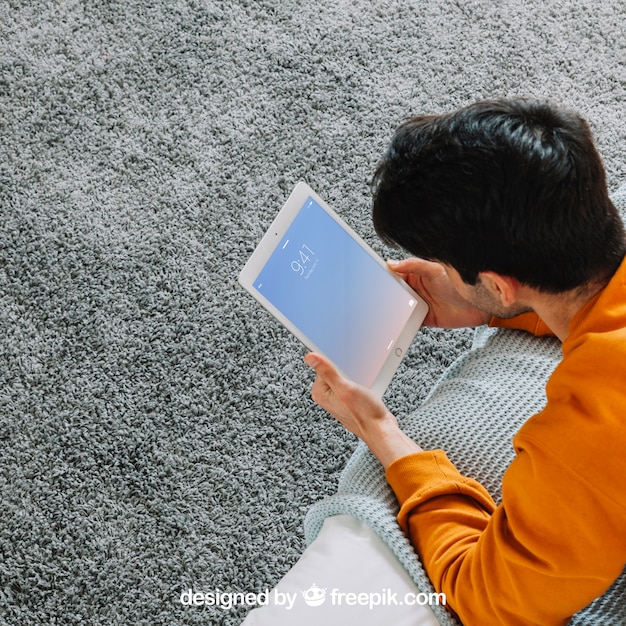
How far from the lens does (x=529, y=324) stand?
0.98 metres

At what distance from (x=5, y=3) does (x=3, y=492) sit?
1.04 metres

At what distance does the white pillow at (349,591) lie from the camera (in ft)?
2.57

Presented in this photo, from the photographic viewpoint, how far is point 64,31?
5.11 ft

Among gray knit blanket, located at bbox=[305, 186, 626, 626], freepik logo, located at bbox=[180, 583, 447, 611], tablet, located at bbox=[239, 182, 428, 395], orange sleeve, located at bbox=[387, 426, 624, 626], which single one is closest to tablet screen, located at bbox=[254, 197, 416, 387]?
tablet, located at bbox=[239, 182, 428, 395]

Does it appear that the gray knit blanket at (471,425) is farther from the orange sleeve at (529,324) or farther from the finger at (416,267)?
the finger at (416,267)

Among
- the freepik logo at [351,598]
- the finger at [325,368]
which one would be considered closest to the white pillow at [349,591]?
the freepik logo at [351,598]

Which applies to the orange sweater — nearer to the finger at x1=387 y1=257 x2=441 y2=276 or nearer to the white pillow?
the white pillow

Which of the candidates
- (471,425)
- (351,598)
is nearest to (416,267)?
(471,425)

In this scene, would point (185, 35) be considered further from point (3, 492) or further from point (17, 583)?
point (17, 583)

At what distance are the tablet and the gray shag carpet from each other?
249 mm

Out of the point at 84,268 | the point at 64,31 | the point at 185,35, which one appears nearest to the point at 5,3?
the point at 64,31

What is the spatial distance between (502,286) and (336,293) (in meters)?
0.32

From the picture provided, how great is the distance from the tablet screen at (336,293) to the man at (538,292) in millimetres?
226

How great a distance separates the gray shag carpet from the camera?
3.92 ft
